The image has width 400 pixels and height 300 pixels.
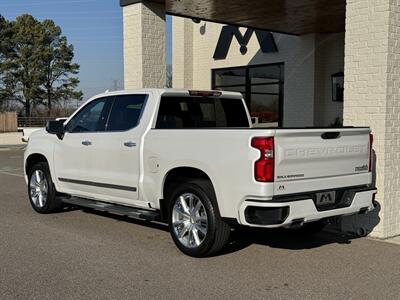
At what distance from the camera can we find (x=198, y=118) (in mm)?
7520

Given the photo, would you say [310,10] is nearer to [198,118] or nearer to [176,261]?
[198,118]

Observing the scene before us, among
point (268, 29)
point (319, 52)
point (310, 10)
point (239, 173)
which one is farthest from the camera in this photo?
point (319, 52)

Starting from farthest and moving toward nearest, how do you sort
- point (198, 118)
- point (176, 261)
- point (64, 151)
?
1. point (64, 151)
2. point (198, 118)
3. point (176, 261)

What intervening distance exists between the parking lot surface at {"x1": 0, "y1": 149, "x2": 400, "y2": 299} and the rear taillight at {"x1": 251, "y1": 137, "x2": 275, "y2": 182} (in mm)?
1025

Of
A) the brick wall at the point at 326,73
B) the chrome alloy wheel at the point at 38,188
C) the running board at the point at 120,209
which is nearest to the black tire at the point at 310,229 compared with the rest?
the running board at the point at 120,209

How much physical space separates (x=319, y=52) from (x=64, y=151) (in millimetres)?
10384

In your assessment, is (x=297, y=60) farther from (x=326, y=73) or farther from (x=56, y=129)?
(x=56, y=129)

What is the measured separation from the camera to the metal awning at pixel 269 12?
12.3 metres

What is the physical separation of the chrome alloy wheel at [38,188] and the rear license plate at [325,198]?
477cm

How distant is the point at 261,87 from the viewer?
18547 millimetres

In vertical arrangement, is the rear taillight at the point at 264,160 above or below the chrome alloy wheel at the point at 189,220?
above

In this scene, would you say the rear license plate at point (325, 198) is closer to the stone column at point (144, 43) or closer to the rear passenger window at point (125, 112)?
the rear passenger window at point (125, 112)

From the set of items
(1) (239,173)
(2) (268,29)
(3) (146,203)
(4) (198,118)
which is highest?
(2) (268,29)

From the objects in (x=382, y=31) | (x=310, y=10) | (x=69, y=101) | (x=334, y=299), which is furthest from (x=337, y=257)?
(x=69, y=101)
